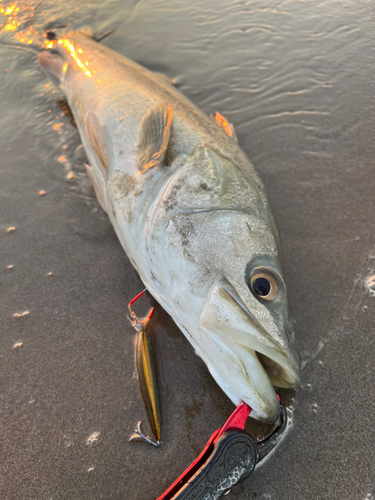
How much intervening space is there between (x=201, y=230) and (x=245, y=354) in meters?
0.75

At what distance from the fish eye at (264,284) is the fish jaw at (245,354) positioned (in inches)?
5.8

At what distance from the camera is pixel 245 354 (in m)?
1.53

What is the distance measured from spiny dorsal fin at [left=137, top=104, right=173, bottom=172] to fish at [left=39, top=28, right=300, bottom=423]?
1 cm

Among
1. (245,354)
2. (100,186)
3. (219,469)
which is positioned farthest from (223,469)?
(100,186)

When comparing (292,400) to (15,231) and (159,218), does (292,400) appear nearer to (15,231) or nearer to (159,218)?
(159,218)

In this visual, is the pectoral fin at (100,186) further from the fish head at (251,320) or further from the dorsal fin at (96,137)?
the fish head at (251,320)

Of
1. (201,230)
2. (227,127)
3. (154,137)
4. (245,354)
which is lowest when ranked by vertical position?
(245,354)

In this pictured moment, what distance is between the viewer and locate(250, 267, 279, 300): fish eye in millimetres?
1675

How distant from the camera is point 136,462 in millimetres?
1687

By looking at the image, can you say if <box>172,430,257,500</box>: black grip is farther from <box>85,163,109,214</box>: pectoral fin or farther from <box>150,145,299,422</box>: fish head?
<box>85,163,109,214</box>: pectoral fin

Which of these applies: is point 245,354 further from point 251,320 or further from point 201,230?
point 201,230

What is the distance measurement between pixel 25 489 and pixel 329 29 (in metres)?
6.53

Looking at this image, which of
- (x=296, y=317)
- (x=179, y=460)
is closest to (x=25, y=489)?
(x=179, y=460)

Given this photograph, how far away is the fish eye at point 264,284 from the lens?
167 cm
